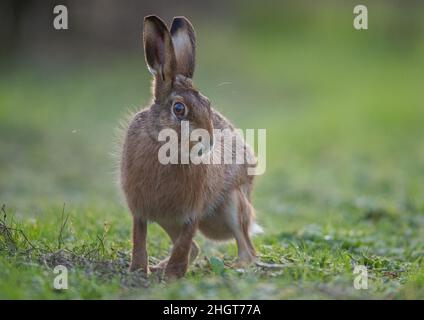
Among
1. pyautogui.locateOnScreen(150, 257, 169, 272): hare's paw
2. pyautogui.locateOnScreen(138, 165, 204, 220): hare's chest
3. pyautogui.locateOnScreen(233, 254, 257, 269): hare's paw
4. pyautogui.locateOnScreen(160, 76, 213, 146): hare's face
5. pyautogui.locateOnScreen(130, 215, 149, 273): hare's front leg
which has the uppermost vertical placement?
pyautogui.locateOnScreen(160, 76, 213, 146): hare's face

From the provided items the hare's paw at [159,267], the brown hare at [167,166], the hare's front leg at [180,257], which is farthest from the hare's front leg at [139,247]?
the hare's paw at [159,267]

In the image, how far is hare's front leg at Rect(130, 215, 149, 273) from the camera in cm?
662

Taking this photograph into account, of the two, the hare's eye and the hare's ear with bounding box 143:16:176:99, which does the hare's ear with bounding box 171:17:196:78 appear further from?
the hare's eye

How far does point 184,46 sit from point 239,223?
6.18 ft

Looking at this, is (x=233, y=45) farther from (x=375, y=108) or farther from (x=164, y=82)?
(x=164, y=82)

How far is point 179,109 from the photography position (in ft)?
21.2

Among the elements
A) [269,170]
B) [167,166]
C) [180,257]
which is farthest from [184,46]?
[269,170]

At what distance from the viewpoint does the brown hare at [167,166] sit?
6555mm

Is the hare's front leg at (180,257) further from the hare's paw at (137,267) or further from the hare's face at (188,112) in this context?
the hare's face at (188,112)

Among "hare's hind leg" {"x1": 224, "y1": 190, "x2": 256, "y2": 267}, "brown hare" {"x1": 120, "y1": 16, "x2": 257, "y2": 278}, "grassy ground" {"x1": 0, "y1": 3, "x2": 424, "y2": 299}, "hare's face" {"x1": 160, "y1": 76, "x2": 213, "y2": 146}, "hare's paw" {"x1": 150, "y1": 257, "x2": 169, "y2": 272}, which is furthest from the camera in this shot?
"hare's hind leg" {"x1": 224, "y1": 190, "x2": 256, "y2": 267}

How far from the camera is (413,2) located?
34.6 meters

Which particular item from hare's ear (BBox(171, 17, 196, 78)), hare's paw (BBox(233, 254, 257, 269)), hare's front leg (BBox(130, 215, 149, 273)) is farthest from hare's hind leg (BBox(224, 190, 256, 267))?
hare's ear (BBox(171, 17, 196, 78))
